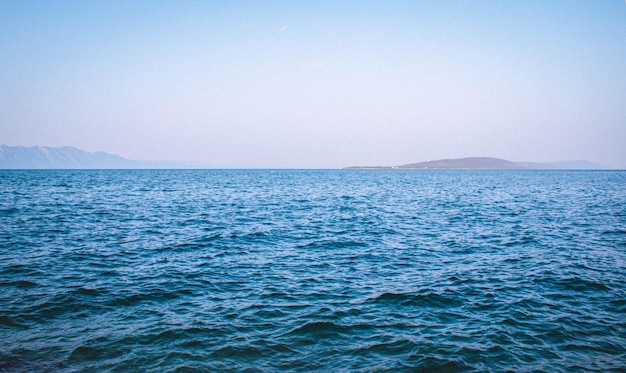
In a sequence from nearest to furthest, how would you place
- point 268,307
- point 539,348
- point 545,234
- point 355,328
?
point 539,348, point 355,328, point 268,307, point 545,234

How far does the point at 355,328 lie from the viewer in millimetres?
11406

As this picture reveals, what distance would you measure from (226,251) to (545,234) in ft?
76.8

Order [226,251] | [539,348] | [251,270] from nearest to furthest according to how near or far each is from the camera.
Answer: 1. [539,348]
2. [251,270]
3. [226,251]

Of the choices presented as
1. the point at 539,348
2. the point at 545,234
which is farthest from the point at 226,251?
the point at 545,234

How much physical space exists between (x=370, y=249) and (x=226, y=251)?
873 centimetres

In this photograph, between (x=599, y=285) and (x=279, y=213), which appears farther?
(x=279, y=213)

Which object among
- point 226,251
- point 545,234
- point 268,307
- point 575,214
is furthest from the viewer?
point 575,214

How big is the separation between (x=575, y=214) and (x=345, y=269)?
33.5 metres

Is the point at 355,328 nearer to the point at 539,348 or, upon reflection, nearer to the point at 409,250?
the point at 539,348

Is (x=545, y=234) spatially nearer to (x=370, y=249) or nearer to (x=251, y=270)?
(x=370, y=249)

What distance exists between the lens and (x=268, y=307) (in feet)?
42.7

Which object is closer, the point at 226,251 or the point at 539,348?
the point at 539,348

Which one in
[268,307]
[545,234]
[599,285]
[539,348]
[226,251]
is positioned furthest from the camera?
[545,234]

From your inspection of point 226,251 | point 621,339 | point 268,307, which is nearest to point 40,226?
point 226,251
